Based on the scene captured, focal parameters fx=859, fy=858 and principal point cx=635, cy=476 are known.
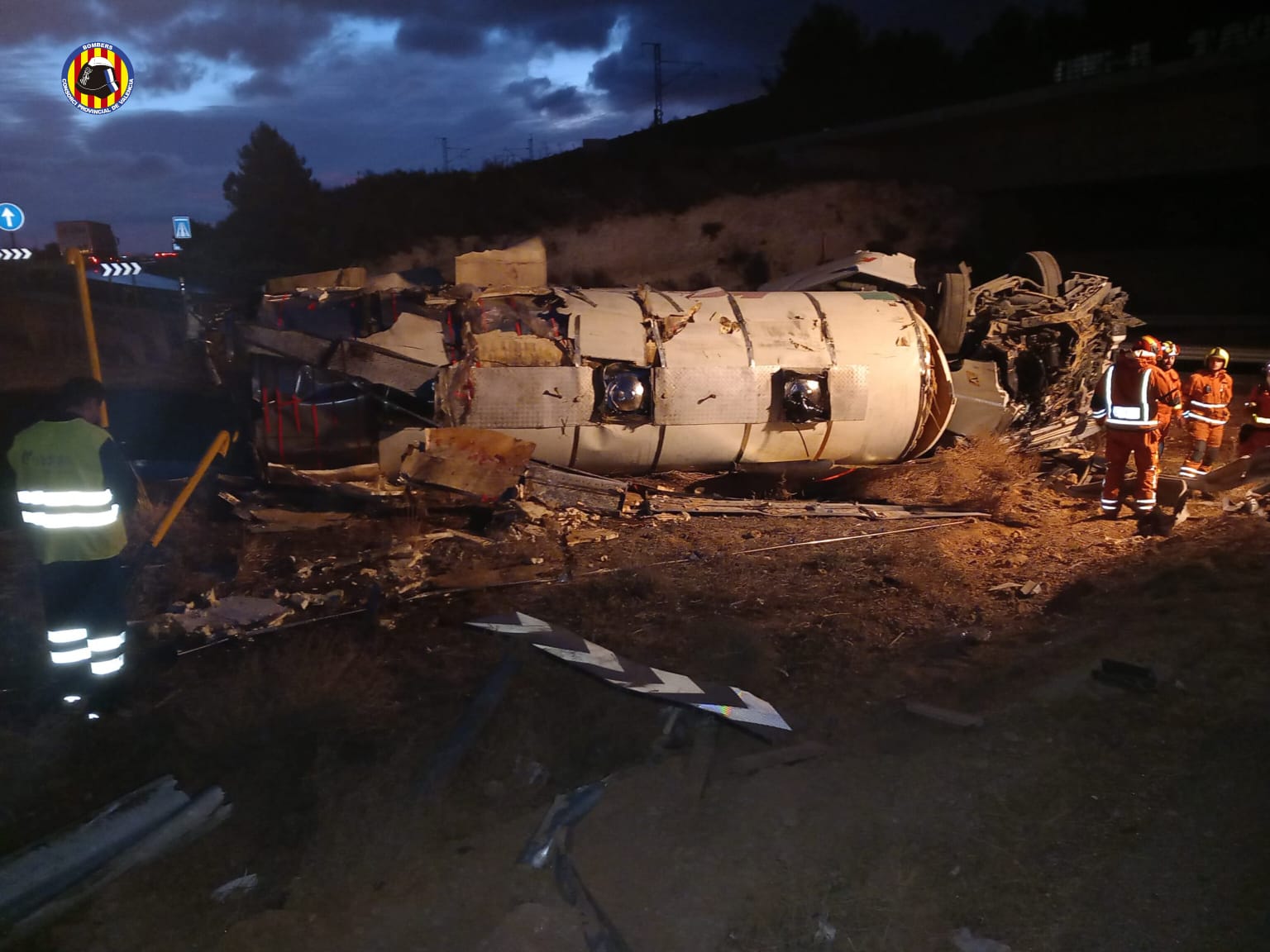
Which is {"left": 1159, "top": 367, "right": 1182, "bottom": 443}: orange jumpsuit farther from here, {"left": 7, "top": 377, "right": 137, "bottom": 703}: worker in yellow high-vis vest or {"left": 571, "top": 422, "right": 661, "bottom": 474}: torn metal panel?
{"left": 7, "top": 377, "right": 137, "bottom": 703}: worker in yellow high-vis vest

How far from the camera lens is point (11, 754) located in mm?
3936

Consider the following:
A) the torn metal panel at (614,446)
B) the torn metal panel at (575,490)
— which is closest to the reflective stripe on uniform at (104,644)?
the torn metal panel at (575,490)

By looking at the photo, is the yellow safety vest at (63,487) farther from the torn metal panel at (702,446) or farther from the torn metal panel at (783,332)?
the torn metal panel at (783,332)

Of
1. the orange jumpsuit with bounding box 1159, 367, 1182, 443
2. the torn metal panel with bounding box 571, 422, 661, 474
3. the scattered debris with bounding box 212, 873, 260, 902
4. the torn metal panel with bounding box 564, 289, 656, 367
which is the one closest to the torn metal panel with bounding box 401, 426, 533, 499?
the torn metal panel with bounding box 571, 422, 661, 474

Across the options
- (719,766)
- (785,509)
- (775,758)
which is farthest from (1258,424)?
(719,766)

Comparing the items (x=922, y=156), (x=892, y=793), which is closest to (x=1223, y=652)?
(x=892, y=793)

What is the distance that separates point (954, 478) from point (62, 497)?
24.1 feet

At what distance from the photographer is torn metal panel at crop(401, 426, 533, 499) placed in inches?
296

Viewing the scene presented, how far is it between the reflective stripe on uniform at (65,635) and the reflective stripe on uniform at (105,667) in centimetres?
15

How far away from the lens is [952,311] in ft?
29.6

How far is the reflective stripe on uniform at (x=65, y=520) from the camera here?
4.18m

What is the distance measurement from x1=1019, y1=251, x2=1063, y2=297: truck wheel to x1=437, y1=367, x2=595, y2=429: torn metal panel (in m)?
5.81

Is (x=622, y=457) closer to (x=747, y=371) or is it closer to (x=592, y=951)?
(x=747, y=371)

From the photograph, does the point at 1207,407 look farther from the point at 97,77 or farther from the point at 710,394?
the point at 97,77
